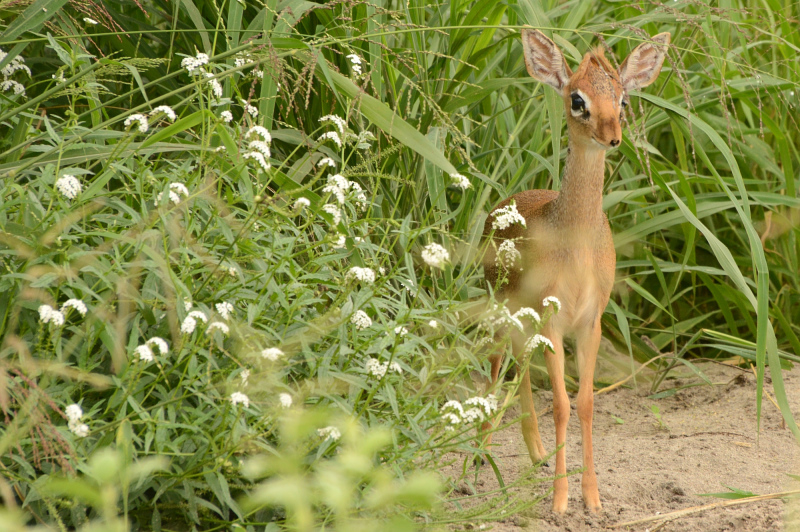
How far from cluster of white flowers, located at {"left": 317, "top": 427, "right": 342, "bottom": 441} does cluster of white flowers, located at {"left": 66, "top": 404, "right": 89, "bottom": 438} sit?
0.49 m

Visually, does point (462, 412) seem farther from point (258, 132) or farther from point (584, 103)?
point (584, 103)

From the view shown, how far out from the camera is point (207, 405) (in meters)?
1.97

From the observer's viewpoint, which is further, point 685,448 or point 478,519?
point 685,448

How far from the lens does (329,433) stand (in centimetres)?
184

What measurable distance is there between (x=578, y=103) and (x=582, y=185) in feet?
0.92

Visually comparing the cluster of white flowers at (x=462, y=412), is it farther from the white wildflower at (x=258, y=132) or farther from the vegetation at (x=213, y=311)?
the white wildflower at (x=258, y=132)

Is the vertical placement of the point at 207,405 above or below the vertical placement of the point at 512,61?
below

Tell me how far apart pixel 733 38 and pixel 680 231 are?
1.24 m

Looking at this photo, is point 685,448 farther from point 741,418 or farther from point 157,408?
point 157,408

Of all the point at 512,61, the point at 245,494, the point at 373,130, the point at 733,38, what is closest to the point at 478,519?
the point at 245,494

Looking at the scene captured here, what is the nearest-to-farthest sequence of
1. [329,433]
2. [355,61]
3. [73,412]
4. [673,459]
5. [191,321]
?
[73,412]
[191,321]
[329,433]
[355,61]
[673,459]

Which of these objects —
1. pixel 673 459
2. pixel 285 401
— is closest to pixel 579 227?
pixel 673 459

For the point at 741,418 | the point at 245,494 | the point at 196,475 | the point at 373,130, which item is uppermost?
the point at 373,130

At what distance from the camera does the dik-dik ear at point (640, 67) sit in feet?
9.68
